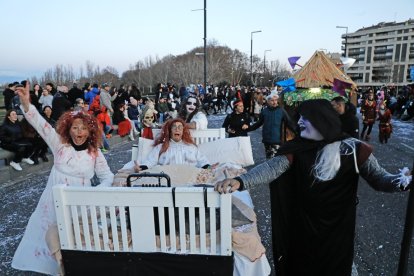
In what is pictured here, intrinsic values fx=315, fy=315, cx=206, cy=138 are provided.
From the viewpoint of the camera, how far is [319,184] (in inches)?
81.9

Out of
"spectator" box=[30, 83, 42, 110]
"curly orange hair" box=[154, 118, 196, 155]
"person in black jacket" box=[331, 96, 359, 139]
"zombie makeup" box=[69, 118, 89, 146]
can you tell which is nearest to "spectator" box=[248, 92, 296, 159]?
"person in black jacket" box=[331, 96, 359, 139]

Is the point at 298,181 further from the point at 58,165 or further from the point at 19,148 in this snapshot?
the point at 19,148

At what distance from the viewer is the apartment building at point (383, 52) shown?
321 feet

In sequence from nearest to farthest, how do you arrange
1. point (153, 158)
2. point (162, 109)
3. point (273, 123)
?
point (153, 158) < point (273, 123) < point (162, 109)

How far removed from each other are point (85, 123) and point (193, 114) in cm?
275

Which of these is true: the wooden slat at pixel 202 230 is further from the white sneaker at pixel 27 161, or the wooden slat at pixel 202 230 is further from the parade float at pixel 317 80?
the white sneaker at pixel 27 161

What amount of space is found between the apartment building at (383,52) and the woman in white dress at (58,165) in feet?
341

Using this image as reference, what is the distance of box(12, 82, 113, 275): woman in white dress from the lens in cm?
264

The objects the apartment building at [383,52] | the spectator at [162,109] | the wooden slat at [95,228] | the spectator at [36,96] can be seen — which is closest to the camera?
the wooden slat at [95,228]

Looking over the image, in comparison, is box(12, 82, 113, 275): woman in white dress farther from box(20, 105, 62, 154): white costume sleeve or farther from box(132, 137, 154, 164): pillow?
box(132, 137, 154, 164): pillow

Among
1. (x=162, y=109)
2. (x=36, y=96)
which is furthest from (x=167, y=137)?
(x=162, y=109)

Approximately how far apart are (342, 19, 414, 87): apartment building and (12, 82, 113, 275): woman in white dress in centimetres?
10390

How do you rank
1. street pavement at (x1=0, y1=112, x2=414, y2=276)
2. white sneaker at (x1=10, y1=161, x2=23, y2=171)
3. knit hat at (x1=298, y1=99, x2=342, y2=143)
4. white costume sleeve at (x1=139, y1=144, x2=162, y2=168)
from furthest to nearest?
white sneaker at (x1=10, y1=161, x2=23, y2=171), white costume sleeve at (x1=139, y1=144, x2=162, y2=168), street pavement at (x1=0, y1=112, x2=414, y2=276), knit hat at (x1=298, y1=99, x2=342, y2=143)

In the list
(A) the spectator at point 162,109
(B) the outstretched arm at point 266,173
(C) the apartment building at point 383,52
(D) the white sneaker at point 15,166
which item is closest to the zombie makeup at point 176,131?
(B) the outstretched arm at point 266,173
